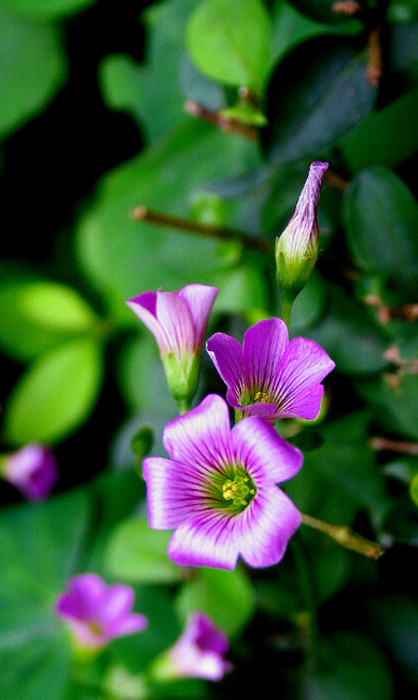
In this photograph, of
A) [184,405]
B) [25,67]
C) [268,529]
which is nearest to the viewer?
[268,529]

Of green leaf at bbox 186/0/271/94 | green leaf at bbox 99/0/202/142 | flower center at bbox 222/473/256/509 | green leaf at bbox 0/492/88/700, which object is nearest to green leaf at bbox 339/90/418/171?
green leaf at bbox 186/0/271/94

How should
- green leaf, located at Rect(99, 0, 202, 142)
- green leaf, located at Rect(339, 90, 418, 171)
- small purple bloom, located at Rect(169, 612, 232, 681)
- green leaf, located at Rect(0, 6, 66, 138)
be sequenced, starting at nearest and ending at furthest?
green leaf, located at Rect(339, 90, 418, 171) → small purple bloom, located at Rect(169, 612, 232, 681) → green leaf, located at Rect(99, 0, 202, 142) → green leaf, located at Rect(0, 6, 66, 138)

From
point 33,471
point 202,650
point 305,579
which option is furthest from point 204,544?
point 33,471

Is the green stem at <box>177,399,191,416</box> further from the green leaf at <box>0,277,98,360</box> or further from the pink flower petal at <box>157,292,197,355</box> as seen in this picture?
the green leaf at <box>0,277,98,360</box>

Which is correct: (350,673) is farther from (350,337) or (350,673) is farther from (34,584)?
(34,584)

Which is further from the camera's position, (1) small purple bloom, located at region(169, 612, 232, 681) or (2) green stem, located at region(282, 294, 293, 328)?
(1) small purple bloom, located at region(169, 612, 232, 681)

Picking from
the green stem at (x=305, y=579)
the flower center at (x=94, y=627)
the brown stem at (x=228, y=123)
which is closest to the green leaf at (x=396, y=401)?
the green stem at (x=305, y=579)

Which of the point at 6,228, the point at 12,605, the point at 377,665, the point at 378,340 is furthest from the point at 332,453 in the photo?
the point at 6,228
